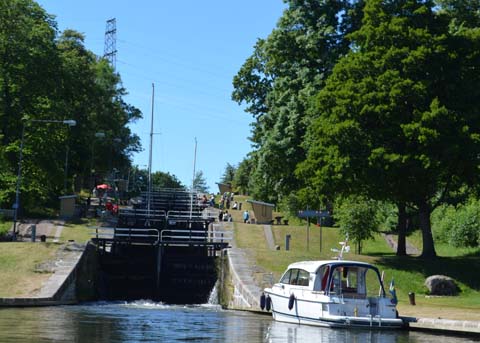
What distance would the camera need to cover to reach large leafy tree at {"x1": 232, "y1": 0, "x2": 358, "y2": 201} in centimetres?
5000

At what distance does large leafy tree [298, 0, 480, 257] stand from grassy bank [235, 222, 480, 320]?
2348 mm

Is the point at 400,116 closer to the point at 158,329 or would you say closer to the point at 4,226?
the point at 158,329

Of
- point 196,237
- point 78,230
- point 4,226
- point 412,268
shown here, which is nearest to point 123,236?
point 196,237

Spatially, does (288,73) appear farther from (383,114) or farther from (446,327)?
(446,327)

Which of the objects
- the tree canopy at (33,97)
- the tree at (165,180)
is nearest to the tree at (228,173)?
the tree at (165,180)

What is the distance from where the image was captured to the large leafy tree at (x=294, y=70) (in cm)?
5000

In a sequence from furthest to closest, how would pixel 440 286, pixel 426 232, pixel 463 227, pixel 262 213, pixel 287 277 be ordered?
1. pixel 262 213
2. pixel 463 227
3. pixel 426 232
4. pixel 440 286
5. pixel 287 277

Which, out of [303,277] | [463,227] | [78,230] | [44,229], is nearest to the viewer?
[303,277]

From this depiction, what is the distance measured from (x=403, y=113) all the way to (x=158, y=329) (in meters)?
19.9

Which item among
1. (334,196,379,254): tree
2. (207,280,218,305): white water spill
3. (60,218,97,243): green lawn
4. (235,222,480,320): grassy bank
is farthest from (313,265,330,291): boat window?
(60,218,97,243): green lawn

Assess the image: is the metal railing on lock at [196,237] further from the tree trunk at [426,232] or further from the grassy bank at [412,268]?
the tree trunk at [426,232]

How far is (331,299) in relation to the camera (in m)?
26.9

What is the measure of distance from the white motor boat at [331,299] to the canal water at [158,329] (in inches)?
16.9

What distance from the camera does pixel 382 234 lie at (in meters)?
55.2
